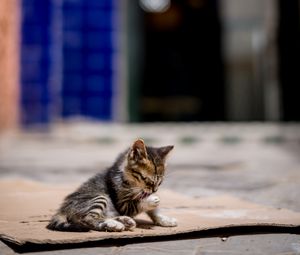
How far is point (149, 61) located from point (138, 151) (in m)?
9.20

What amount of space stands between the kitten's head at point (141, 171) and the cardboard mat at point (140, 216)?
0.54 ft

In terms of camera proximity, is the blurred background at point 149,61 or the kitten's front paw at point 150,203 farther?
the blurred background at point 149,61

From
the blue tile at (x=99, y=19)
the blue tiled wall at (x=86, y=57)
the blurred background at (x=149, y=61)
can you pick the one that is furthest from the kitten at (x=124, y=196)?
the blue tile at (x=99, y=19)

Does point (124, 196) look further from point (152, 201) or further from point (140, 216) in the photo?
point (140, 216)

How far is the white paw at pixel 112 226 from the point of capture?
2373 mm

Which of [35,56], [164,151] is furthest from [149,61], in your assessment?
[164,151]

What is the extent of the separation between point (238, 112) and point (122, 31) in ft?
10.0

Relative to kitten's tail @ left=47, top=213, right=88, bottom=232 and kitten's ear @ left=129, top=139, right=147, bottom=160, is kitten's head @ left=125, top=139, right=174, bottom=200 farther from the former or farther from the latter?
kitten's tail @ left=47, top=213, right=88, bottom=232

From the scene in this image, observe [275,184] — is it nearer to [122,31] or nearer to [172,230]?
[172,230]

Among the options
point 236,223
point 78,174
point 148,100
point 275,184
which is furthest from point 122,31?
point 236,223

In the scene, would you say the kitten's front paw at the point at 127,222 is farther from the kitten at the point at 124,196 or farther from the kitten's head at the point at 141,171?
the kitten's head at the point at 141,171

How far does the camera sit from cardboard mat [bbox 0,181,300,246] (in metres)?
2.27

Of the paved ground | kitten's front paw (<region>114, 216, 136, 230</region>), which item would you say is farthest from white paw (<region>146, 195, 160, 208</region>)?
the paved ground

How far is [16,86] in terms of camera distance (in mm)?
9133
